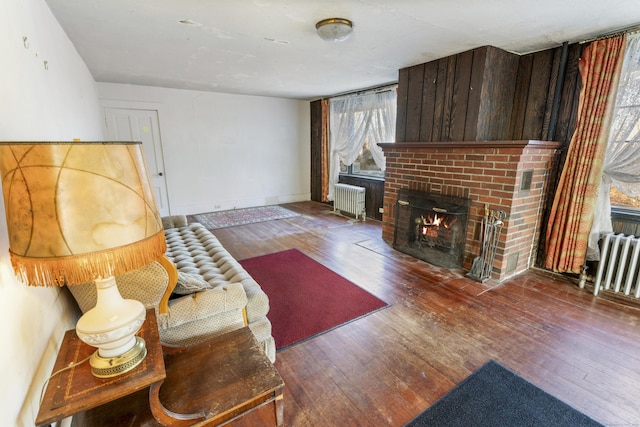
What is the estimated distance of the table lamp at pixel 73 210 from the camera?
71 centimetres

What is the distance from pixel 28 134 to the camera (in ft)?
4.36

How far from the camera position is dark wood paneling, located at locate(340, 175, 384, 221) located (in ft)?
16.7

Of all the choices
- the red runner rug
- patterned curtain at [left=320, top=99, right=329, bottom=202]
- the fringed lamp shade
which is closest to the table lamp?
the fringed lamp shade

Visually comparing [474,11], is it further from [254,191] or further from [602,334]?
[254,191]

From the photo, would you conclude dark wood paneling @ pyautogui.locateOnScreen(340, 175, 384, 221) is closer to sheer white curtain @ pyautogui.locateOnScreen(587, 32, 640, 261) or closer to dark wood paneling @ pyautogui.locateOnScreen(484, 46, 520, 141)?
dark wood paneling @ pyautogui.locateOnScreen(484, 46, 520, 141)

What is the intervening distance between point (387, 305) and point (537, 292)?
1.43m

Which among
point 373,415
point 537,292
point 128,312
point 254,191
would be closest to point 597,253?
point 537,292

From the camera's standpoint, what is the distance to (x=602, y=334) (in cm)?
210

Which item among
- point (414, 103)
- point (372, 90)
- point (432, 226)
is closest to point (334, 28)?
point (414, 103)

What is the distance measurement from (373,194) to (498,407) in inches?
155

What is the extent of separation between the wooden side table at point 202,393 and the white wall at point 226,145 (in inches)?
185

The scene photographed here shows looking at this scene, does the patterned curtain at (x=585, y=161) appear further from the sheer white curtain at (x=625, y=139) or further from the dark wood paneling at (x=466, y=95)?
the dark wood paneling at (x=466, y=95)

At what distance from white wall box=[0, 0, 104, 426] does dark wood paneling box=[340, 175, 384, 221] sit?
4.09 m

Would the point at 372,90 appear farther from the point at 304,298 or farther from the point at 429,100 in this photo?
the point at 304,298
